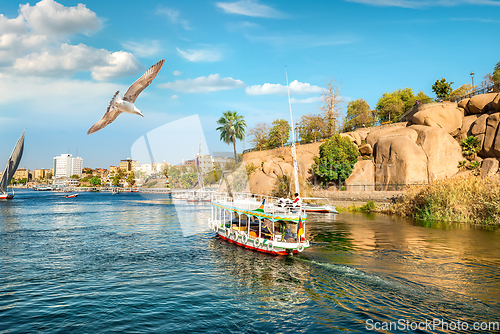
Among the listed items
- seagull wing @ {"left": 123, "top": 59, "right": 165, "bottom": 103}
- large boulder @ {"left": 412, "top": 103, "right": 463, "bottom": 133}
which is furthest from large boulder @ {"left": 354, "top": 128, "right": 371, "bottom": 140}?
seagull wing @ {"left": 123, "top": 59, "right": 165, "bottom": 103}

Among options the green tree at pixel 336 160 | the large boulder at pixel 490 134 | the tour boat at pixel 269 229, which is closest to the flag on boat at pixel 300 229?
the tour boat at pixel 269 229

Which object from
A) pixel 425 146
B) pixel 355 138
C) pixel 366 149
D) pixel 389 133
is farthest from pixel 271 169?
pixel 425 146

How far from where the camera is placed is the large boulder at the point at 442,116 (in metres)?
51.1

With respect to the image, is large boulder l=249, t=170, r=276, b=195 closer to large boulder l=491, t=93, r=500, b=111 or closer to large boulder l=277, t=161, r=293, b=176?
large boulder l=277, t=161, r=293, b=176

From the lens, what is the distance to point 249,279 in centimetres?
1595

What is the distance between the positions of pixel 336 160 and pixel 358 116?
2808 centimetres

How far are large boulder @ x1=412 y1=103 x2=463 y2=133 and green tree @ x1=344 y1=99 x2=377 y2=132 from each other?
17.9m

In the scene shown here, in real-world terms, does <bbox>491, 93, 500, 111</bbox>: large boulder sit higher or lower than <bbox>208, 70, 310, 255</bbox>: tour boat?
higher

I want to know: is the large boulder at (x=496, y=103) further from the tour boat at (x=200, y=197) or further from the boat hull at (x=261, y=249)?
the tour boat at (x=200, y=197)

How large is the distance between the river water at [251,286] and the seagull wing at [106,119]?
23.6 feet

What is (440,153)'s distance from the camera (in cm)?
4775

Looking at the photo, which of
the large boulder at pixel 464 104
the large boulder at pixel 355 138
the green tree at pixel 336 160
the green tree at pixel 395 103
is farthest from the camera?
the green tree at pixel 395 103

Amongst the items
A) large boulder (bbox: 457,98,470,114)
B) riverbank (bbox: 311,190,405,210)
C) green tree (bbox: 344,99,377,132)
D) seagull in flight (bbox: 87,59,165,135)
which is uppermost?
green tree (bbox: 344,99,377,132)

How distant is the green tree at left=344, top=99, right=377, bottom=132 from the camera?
73125mm
